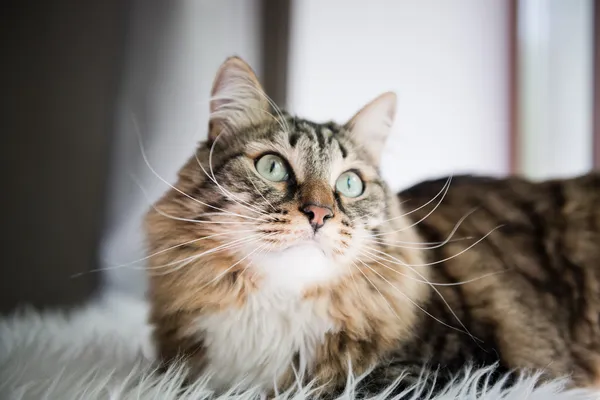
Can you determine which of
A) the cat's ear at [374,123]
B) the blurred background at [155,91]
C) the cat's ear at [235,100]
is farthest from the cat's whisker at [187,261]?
the cat's ear at [374,123]

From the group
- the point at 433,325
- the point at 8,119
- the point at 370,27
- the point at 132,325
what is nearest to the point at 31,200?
the point at 8,119

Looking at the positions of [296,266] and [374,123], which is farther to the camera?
[374,123]

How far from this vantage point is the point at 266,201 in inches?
33.5

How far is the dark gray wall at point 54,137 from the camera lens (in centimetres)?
76

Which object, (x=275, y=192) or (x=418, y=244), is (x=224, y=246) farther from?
(x=418, y=244)

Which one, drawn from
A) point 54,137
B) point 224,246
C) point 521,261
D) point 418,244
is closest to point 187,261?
point 224,246

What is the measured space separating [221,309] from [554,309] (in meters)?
0.73

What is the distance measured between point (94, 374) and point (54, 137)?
43cm

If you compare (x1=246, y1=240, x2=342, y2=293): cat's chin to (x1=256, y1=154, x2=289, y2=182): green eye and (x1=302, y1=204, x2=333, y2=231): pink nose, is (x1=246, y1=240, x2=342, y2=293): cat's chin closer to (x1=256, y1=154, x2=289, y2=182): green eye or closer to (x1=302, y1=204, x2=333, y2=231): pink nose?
(x1=302, y1=204, x2=333, y2=231): pink nose

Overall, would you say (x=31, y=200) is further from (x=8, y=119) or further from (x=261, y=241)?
(x=261, y=241)

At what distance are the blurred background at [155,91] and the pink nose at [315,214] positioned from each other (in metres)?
0.37

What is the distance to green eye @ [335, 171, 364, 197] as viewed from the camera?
96 cm

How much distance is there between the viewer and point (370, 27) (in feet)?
4.25

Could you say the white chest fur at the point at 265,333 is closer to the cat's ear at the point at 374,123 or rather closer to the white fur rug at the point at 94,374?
the white fur rug at the point at 94,374
